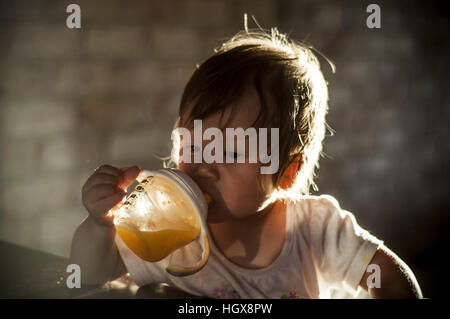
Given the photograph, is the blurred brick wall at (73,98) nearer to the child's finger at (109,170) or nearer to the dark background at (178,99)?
the dark background at (178,99)

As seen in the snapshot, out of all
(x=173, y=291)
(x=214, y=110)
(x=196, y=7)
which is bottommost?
(x=173, y=291)

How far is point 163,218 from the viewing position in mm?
546

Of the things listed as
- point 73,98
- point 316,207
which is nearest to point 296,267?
point 316,207

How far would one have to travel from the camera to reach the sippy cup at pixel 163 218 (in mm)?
543

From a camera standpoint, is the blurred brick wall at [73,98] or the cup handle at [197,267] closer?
the cup handle at [197,267]

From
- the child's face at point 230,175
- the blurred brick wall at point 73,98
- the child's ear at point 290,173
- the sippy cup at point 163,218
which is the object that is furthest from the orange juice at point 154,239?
the blurred brick wall at point 73,98

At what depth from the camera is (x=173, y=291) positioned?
0.71 meters

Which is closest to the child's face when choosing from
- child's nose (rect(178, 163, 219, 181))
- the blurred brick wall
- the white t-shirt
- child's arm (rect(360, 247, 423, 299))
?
child's nose (rect(178, 163, 219, 181))

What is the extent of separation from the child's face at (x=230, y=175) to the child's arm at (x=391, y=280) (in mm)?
210

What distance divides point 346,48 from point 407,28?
0.21 meters

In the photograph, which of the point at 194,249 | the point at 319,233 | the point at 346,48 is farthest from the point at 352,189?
the point at 194,249

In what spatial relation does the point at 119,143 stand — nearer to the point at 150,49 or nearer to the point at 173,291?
the point at 150,49

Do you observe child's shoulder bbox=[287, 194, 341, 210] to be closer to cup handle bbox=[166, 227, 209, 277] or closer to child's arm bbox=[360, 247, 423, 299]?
child's arm bbox=[360, 247, 423, 299]

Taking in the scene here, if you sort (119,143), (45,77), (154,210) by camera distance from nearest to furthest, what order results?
(154,210)
(45,77)
(119,143)
